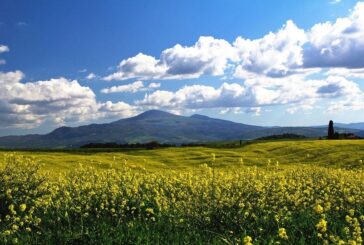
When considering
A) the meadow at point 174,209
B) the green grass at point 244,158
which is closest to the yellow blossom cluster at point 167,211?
the meadow at point 174,209

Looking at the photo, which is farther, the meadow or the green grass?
the green grass

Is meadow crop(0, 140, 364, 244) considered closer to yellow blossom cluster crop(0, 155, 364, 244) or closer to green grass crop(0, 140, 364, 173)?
yellow blossom cluster crop(0, 155, 364, 244)

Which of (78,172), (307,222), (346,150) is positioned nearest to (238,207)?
(307,222)

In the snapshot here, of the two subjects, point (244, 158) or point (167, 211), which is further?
point (244, 158)

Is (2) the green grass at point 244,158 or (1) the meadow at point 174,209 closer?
(1) the meadow at point 174,209

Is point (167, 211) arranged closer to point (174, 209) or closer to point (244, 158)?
point (174, 209)

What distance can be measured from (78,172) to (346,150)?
46284mm

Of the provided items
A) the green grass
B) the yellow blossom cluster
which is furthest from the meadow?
the green grass

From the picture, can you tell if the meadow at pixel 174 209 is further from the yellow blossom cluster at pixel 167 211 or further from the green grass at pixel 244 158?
the green grass at pixel 244 158

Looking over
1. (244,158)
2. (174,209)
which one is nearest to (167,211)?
(174,209)

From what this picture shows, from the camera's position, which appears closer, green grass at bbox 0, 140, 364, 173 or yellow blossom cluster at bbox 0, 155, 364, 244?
yellow blossom cluster at bbox 0, 155, 364, 244

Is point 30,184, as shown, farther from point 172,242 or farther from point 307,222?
point 307,222

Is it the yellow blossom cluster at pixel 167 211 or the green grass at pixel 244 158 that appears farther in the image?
the green grass at pixel 244 158

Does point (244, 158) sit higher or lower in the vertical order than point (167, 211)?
lower
